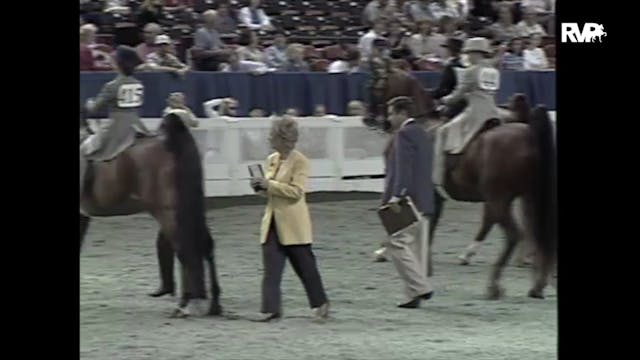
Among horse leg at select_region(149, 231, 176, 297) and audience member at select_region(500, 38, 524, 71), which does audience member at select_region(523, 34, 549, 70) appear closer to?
audience member at select_region(500, 38, 524, 71)

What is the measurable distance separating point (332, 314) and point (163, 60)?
21.1 feet

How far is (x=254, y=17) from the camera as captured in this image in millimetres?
18609

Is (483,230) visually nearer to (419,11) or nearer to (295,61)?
(295,61)

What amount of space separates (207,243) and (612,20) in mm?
5014

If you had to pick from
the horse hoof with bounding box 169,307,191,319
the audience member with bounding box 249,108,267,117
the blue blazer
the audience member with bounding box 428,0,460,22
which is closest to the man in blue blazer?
the blue blazer

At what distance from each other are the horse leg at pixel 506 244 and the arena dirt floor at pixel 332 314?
12 cm

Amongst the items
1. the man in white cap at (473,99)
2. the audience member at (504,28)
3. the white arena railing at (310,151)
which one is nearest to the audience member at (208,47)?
the white arena railing at (310,151)

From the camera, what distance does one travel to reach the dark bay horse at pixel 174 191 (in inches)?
392

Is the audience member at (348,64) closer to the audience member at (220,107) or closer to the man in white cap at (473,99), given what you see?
the audience member at (220,107)

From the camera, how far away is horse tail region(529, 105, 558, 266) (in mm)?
10703

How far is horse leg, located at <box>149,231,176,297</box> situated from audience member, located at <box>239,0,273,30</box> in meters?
7.78
